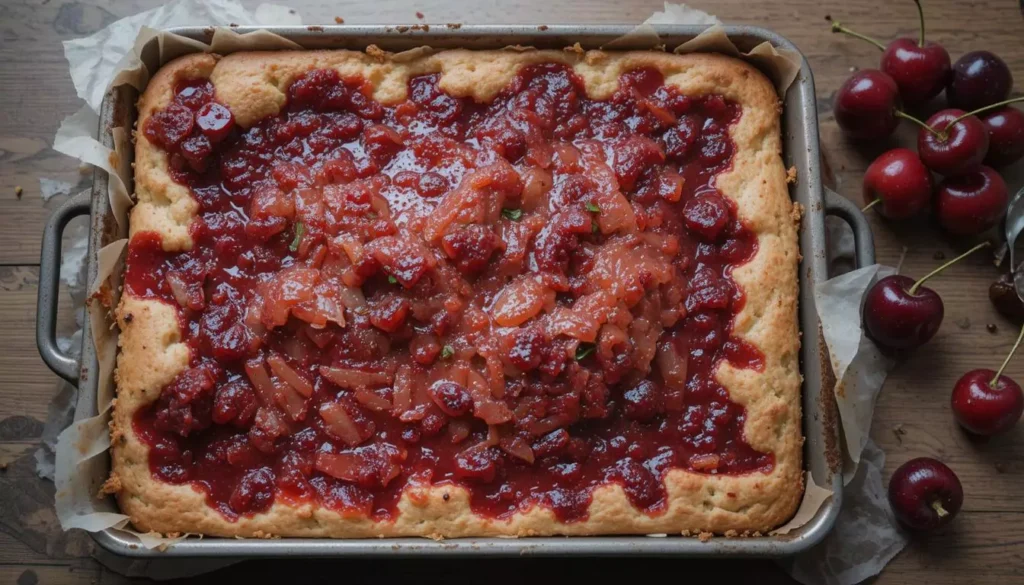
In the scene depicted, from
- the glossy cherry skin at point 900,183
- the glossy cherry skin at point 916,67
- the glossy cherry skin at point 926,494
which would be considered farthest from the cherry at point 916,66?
the glossy cherry skin at point 926,494

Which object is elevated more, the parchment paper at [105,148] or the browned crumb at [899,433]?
the parchment paper at [105,148]

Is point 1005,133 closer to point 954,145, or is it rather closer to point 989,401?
point 954,145

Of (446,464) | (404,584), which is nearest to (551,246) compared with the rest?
(446,464)

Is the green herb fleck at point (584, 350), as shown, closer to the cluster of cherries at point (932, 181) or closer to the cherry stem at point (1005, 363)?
the cluster of cherries at point (932, 181)

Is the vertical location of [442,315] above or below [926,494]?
above

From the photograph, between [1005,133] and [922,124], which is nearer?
[922,124]

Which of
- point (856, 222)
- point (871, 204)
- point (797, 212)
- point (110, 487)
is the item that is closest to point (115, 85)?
point (110, 487)

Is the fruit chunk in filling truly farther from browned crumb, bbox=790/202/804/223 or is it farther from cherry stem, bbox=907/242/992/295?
cherry stem, bbox=907/242/992/295

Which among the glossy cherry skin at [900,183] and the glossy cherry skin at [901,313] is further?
the glossy cherry skin at [900,183]
